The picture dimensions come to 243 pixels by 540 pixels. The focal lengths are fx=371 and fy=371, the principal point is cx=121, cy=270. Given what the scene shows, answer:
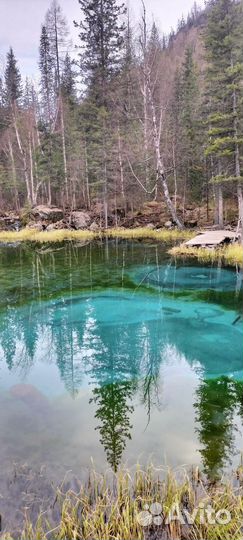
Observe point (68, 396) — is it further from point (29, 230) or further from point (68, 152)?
point (68, 152)

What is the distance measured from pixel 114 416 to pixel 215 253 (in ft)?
38.4

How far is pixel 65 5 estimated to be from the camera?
115 feet

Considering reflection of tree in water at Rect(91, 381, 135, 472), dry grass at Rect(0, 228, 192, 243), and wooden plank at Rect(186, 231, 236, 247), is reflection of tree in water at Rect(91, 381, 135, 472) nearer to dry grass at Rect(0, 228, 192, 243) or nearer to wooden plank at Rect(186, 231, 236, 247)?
wooden plank at Rect(186, 231, 236, 247)

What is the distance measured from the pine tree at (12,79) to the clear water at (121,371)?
31.1m

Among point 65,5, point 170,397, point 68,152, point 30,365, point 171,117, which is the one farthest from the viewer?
point 65,5

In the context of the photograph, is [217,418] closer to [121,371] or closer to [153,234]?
[121,371]

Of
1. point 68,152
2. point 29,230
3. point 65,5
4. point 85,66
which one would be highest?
point 65,5

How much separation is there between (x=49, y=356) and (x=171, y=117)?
24.7 meters

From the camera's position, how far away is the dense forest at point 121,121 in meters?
19.4

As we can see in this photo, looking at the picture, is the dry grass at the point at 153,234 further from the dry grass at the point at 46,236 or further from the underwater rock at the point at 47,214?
the underwater rock at the point at 47,214

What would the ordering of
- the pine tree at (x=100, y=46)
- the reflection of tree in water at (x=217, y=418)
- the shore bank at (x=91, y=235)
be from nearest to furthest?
the reflection of tree in water at (x=217, y=418) → the shore bank at (x=91, y=235) → the pine tree at (x=100, y=46)

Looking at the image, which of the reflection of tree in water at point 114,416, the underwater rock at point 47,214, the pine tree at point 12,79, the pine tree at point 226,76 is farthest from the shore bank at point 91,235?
the pine tree at point 12,79

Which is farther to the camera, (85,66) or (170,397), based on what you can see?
(85,66)

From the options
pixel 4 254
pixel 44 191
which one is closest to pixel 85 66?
pixel 44 191
